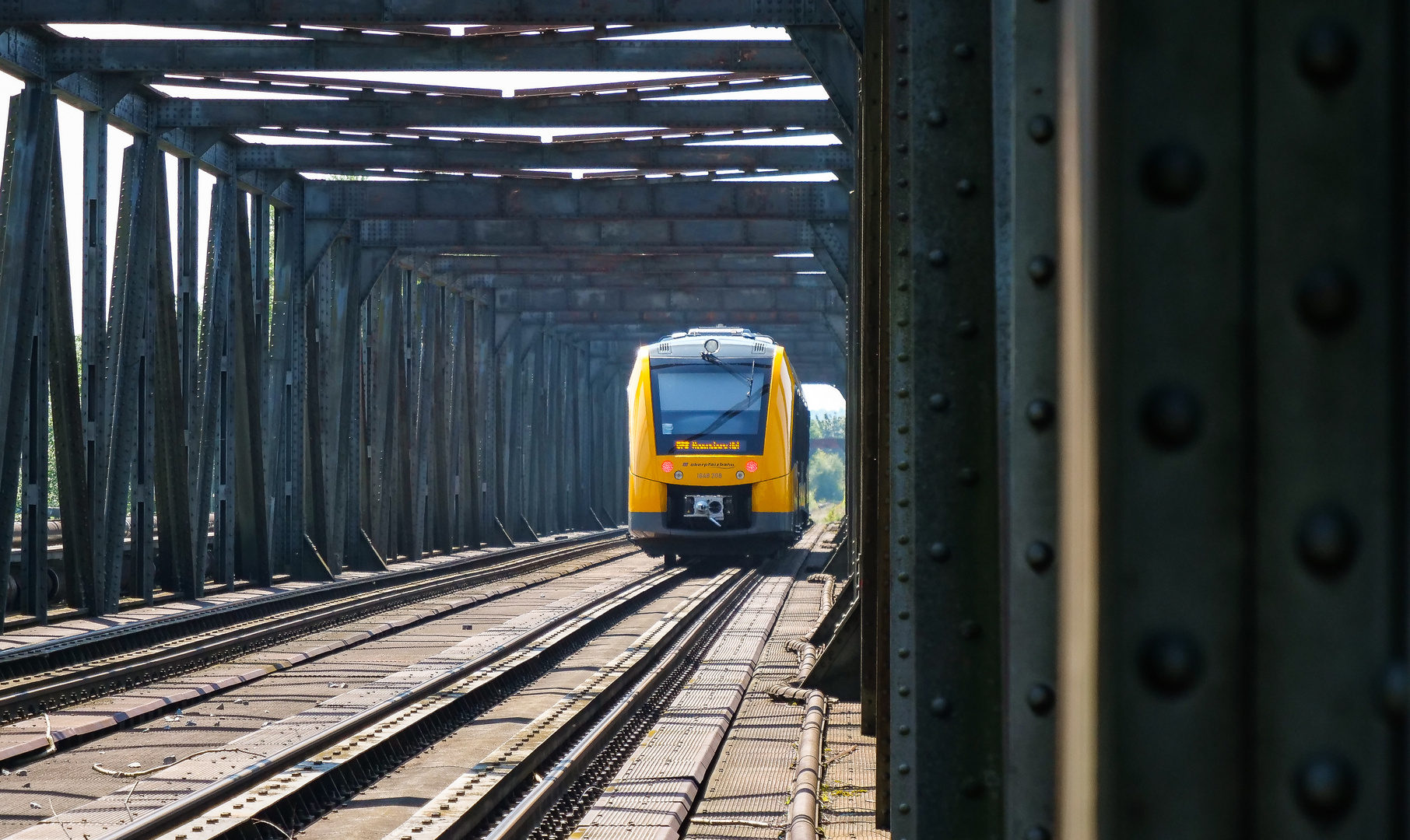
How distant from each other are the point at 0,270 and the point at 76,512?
2.40 m

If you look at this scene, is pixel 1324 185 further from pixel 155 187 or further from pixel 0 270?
pixel 155 187

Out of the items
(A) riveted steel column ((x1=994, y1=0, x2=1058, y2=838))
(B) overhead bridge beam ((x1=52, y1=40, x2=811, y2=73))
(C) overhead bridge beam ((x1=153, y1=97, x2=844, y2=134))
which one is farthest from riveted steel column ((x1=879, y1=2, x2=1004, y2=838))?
(C) overhead bridge beam ((x1=153, y1=97, x2=844, y2=134))

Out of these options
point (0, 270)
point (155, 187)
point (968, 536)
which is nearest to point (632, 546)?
point (155, 187)

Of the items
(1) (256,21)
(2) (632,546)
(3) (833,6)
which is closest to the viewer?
(3) (833,6)

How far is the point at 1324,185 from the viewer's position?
90cm

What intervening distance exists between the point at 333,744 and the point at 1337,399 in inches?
300

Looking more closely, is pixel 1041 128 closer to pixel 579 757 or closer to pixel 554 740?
pixel 579 757

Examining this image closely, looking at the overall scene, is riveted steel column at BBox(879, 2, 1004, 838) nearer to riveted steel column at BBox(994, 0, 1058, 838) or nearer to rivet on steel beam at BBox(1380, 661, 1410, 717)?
riveted steel column at BBox(994, 0, 1058, 838)

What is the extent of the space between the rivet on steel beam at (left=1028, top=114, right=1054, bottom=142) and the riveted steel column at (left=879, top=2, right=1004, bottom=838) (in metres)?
1.12

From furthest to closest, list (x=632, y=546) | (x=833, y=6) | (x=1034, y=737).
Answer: (x=632, y=546) < (x=833, y=6) < (x=1034, y=737)

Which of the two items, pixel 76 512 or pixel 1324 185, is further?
pixel 76 512

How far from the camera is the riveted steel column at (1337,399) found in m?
0.89

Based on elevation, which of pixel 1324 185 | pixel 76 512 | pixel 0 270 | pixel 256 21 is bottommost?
pixel 76 512

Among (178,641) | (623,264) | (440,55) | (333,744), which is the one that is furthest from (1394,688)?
(623,264)
